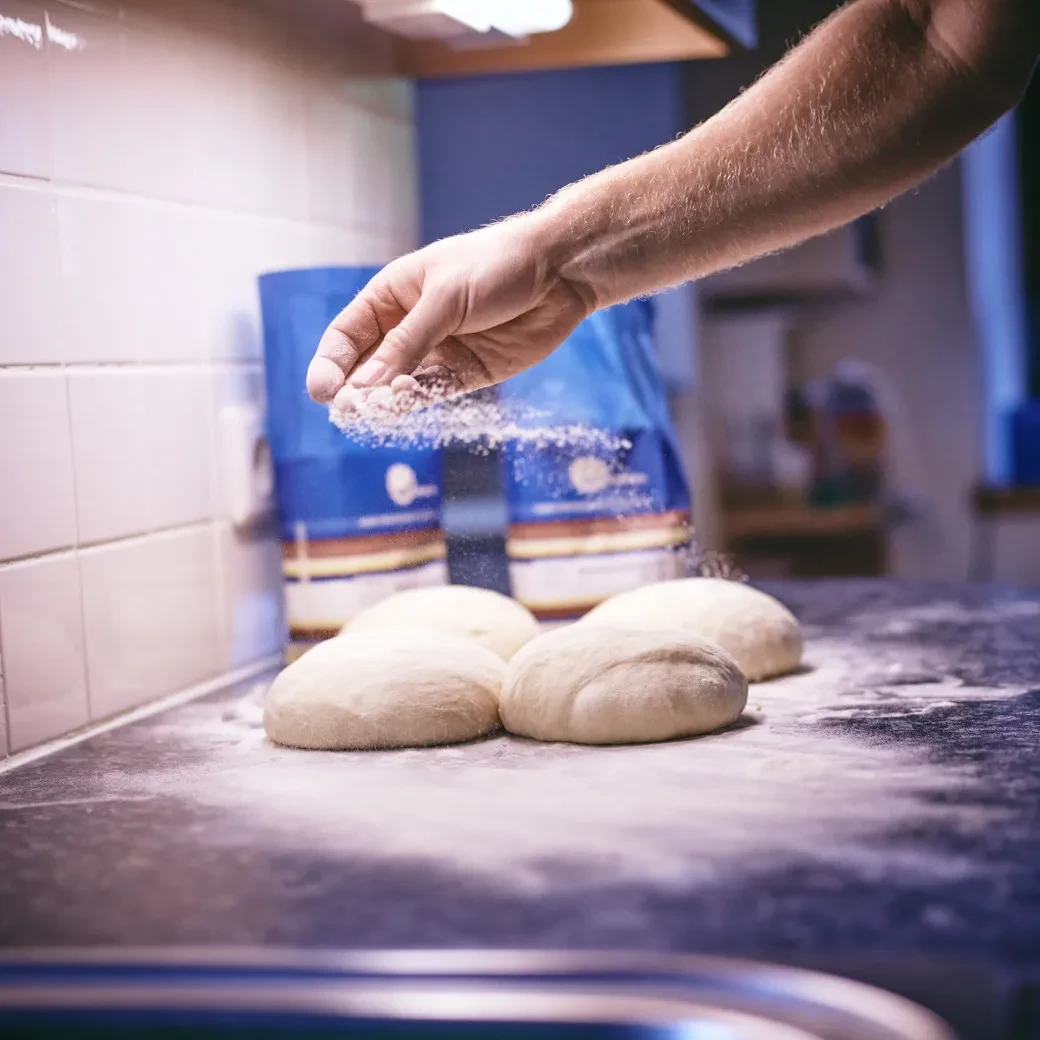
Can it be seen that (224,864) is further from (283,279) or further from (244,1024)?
(283,279)

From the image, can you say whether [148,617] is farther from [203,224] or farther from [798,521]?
[798,521]

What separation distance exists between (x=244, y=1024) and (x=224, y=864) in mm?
163

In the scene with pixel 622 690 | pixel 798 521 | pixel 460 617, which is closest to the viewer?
pixel 622 690

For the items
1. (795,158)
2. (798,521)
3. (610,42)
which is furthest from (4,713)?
(798,521)

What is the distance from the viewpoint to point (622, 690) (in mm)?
853

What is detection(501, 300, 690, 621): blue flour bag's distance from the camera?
1.19 metres

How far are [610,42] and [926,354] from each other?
2.75 m

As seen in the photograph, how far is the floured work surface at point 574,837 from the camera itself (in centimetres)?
55

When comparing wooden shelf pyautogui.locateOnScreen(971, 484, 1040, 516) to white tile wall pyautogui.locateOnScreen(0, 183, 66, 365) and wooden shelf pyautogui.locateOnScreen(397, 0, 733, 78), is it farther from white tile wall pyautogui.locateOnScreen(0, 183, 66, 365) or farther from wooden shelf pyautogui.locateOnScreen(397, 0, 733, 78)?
white tile wall pyautogui.locateOnScreen(0, 183, 66, 365)

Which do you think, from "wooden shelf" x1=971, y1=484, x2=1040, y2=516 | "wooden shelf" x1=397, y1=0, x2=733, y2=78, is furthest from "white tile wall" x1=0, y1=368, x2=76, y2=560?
"wooden shelf" x1=971, y1=484, x2=1040, y2=516

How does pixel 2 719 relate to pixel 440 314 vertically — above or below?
below

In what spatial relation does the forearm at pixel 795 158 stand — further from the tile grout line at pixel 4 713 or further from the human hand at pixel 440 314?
the tile grout line at pixel 4 713

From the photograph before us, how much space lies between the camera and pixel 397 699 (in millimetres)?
871

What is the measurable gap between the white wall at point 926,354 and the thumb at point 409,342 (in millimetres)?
3101
